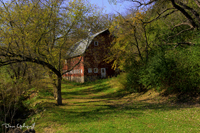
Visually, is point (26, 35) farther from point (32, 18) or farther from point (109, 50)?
point (109, 50)

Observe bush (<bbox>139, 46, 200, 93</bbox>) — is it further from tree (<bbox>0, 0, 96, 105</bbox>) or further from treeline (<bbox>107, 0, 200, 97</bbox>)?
tree (<bbox>0, 0, 96, 105</bbox>)

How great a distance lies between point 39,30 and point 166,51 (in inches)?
370

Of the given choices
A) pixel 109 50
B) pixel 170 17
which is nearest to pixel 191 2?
pixel 170 17

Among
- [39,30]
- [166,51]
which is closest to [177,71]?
[166,51]

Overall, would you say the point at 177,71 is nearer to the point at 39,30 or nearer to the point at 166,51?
the point at 166,51

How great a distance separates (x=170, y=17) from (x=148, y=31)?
2.62 meters

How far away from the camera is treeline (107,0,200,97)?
10859mm

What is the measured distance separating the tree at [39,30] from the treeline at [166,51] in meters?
5.22

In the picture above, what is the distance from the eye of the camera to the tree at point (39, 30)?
997 cm

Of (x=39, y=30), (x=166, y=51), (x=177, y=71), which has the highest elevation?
(x=39, y=30)

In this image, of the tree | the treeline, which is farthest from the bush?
the tree

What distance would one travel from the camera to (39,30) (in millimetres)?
10859

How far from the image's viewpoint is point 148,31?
17.9 m

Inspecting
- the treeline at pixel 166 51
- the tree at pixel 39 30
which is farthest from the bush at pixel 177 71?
the tree at pixel 39 30
